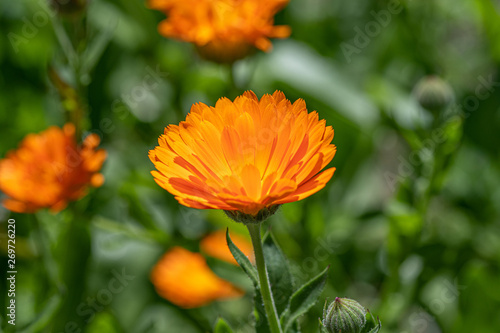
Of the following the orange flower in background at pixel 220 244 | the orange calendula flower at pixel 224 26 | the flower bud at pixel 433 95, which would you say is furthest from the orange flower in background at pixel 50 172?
the flower bud at pixel 433 95

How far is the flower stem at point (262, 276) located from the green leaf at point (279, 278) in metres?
0.10

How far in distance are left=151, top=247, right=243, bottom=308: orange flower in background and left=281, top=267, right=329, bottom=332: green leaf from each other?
761 mm

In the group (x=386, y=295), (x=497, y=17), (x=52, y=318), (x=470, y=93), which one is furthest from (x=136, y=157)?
(x=497, y=17)

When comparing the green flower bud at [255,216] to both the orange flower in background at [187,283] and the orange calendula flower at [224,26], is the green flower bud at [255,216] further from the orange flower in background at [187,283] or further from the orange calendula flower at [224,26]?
the orange flower in background at [187,283]

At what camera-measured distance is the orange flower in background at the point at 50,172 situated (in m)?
1.21

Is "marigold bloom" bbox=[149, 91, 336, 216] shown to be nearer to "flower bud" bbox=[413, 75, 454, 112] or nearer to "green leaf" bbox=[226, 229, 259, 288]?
"green leaf" bbox=[226, 229, 259, 288]

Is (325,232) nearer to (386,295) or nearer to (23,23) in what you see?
(386,295)

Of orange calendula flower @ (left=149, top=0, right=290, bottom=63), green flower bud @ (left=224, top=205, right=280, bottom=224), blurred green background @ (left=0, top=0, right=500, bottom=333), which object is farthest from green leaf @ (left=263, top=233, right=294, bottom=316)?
orange calendula flower @ (left=149, top=0, right=290, bottom=63)

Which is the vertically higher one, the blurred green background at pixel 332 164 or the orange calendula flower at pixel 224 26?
the orange calendula flower at pixel 224 26

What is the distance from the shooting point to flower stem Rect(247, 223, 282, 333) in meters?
0.72

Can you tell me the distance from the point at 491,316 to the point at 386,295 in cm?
22

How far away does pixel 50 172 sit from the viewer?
4.16 ft

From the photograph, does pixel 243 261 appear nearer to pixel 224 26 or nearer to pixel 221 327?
pixel 221 327

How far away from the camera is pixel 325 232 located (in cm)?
154
